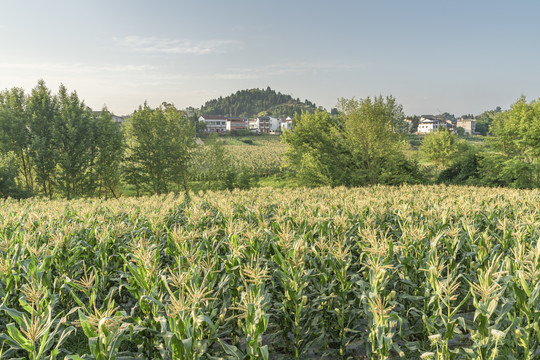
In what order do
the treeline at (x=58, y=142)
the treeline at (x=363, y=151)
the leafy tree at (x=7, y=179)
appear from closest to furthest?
1. the leafy tree at (x=7, y=179)
2. the treeline at (x=363, y=151)
3. the treeline at (x=58, y=142)

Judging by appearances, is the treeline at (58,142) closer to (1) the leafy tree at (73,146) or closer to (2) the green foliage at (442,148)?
(1) the leafy tree at (73,146)

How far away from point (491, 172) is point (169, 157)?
4159 centimetres

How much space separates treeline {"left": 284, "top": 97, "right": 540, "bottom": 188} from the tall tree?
98.3 ft

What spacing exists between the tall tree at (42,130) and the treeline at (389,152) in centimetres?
2997

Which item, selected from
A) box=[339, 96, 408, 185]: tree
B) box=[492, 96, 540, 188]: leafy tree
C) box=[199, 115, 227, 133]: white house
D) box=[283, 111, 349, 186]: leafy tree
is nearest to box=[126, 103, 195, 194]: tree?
box=[283, 111, 349, 186]: leafy tree

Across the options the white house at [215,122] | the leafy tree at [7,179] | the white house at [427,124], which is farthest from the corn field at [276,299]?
the white house at [427,124]

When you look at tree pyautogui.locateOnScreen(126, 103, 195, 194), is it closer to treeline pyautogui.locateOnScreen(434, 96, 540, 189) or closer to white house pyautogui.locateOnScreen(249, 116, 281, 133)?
treeline pyautogui.locateOnScreen(434, 96, 540, 189)

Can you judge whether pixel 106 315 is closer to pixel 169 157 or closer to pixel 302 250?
pixel 302 250

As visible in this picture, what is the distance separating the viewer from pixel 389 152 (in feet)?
101

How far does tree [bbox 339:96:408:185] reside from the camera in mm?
30266

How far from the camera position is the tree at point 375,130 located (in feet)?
99.3

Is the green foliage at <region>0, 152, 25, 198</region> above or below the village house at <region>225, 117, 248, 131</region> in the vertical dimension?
below

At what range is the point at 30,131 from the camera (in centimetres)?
3419

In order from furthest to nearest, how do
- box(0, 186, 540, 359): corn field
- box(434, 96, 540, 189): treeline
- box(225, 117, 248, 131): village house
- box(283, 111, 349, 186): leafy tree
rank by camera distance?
box(225, 117, 248, 131): village house
box(283, 111, 349, 186): leafy tree
box(434, 96, 540, 189): treeline
box(0, 186, 540, 359): corn field
